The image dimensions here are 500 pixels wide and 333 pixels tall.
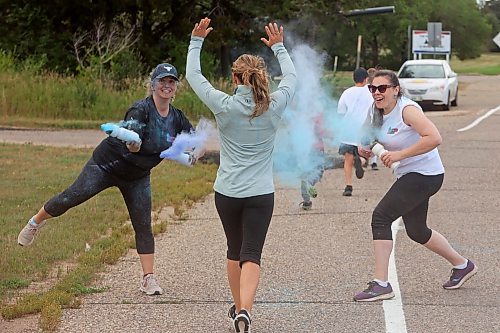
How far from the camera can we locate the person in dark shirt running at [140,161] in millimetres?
7086

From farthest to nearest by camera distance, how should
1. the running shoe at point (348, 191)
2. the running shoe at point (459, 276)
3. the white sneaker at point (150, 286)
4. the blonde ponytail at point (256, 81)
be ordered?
the running shoe at point (348, 191), the running shoe at point (459, 276), the white sneaker at point (150, 286), the blonde ponytail at point (256, 81)

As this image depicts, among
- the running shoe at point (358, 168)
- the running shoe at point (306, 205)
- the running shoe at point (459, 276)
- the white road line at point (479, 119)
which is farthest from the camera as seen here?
the white road line at point (479, 119)

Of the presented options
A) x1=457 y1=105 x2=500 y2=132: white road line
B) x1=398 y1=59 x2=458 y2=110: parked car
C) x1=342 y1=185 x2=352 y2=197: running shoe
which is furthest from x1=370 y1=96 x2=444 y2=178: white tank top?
x1=398 y1=59 x2=458 y2=110: parked car

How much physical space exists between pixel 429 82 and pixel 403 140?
2394 centimetres

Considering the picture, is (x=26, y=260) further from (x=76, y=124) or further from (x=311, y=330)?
(x=76, y=124)

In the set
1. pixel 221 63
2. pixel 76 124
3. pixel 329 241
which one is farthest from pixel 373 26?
pixel 329 241

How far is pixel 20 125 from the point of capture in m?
23.4

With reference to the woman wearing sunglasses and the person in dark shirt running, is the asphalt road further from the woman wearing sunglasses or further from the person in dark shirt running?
the person in dark shirt running

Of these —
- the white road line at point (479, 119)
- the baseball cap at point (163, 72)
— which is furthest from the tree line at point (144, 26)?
the baseball cap at point (163, 72)

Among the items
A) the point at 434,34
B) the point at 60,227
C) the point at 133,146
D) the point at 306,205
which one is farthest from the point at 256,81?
the point at 434,34

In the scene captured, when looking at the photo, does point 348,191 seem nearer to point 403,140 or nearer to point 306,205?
point 306,205

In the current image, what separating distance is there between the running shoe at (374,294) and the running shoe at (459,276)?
0.63 meters

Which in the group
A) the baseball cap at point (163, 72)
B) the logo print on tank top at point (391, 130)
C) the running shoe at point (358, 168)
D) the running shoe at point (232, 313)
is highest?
the baseball cap at point (163, 72)

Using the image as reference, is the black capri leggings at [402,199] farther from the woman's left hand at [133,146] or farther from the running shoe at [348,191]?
the running shoe at [348,191]
